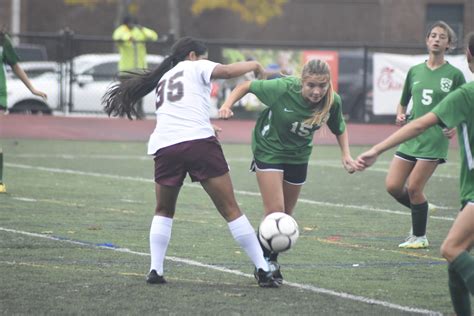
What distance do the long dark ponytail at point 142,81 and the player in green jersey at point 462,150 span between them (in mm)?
2100

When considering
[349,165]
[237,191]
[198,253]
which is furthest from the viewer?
[237,191]

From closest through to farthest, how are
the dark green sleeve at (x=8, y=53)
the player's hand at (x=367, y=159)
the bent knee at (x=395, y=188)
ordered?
the player's hand at (x=367, y=159) < the bent knee at (x=395, y=188) < the dark green sleeve at (x=8, y=53)

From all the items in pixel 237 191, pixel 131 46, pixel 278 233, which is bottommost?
pixel 237 191

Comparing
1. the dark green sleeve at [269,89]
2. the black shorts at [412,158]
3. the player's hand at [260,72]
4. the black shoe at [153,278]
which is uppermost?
the player's hand at [260,72]

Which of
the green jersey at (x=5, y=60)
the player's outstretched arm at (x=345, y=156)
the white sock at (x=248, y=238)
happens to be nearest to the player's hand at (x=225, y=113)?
the white sock at (x=248, y=238)

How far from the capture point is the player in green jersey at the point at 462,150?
261 inches

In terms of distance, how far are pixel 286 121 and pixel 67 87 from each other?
18.7 meters

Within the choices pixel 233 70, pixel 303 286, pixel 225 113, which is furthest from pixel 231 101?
pixel 303 286

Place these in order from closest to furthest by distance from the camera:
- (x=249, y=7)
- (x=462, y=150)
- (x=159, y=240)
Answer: (x=462, y=150) → (x=159, y=240) → (x=249, y=7)

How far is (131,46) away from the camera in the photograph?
25.6m

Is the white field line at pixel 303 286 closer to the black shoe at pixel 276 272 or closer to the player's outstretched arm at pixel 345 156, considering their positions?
the black shoe at pixel 276 272

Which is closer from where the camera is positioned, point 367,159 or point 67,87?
point 367,159

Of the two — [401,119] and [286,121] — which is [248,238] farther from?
[401,119]

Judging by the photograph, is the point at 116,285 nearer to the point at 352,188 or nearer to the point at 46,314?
the point at 46,314
